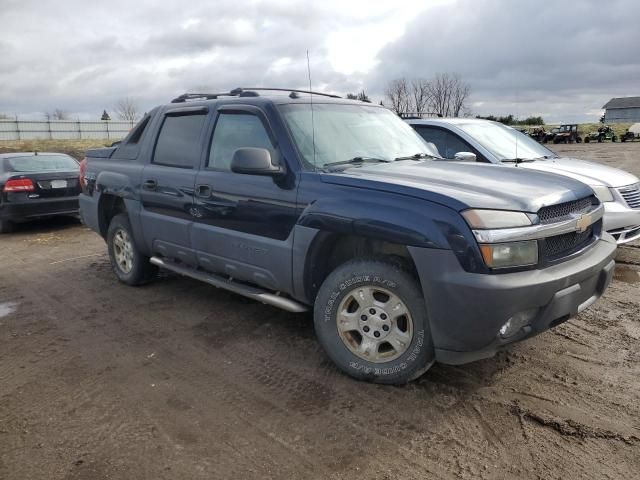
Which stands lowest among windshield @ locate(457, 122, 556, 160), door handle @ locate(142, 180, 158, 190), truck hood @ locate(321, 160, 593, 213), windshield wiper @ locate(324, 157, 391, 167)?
truck hood @ locate(321, 160, 593, 213)

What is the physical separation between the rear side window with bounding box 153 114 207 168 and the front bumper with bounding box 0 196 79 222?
207 inches

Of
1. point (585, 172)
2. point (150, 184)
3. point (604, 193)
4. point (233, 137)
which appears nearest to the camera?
point (233, 137)

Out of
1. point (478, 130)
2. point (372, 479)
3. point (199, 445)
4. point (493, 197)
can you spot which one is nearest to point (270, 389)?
point (199, 445)

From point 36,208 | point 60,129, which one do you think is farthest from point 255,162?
point 60,129

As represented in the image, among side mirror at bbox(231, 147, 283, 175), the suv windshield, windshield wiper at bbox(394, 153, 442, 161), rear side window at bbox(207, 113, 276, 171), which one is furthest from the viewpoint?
the suv windshield

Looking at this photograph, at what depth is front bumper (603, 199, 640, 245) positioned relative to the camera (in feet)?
19.2

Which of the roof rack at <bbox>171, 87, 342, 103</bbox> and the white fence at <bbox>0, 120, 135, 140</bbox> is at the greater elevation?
the white fence at <bbox>0, 120, 135, 140</bbox>

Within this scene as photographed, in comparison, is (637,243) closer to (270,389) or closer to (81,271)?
(270,389)

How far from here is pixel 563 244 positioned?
332 centimetres

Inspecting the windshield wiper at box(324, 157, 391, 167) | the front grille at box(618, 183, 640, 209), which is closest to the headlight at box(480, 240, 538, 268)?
the windshield wiper at box(324, 157, 391, 167)

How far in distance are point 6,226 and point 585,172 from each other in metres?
9.47

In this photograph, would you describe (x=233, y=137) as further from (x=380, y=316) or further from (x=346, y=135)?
(x=380, y=316)

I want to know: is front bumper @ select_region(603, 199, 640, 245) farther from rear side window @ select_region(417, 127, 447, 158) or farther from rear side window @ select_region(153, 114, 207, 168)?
rear side window @ select_region(153, 114, 207, 168)

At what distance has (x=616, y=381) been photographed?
11.3ft
